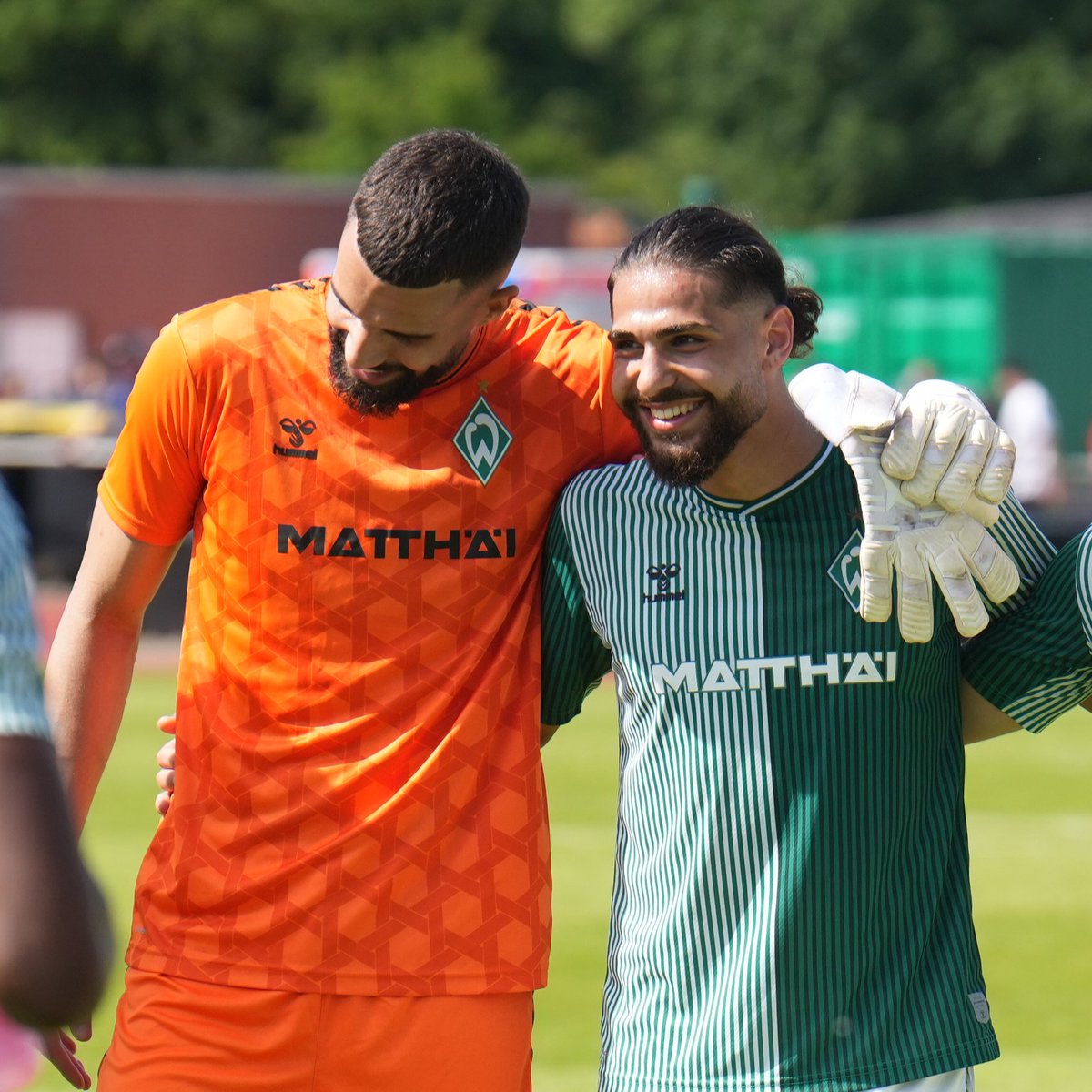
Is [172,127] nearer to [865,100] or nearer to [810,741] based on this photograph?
[865,100]

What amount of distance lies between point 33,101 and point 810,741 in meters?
53.8

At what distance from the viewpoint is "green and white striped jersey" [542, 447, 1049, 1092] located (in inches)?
125

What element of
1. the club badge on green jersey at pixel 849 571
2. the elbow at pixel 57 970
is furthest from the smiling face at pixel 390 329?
the elbow at pixel 57 970

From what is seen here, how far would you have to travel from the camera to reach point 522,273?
79.8ft

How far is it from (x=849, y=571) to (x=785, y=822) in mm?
427

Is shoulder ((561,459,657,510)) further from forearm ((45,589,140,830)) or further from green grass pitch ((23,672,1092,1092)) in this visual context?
green grass pitch ((23,672,1092,1092))

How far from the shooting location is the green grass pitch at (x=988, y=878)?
651 centimetres

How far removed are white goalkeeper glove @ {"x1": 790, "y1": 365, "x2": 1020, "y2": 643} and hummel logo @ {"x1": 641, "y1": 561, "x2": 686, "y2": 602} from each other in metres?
0.33

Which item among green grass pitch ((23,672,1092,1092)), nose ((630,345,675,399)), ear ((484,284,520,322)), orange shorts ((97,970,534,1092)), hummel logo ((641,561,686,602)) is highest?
ear ((484,284,520,322))

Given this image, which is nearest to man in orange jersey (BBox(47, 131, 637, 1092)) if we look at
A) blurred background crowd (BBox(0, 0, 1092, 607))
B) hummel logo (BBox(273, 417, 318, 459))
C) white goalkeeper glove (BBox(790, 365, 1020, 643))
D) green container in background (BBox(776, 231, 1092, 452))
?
hummel logo (BBox(273, 417, 318, 459))

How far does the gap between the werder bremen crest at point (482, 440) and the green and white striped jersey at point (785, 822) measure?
1.04ft

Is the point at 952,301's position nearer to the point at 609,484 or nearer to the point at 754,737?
the point at 609,484

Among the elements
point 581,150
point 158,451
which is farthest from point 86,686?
point 581,150

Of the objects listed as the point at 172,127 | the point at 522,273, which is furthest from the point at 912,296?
the point at 172,127
